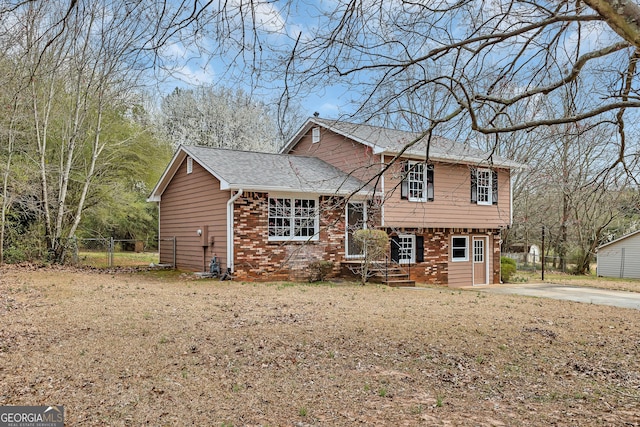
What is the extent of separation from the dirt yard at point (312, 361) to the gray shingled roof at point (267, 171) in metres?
4.36

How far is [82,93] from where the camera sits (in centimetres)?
1772

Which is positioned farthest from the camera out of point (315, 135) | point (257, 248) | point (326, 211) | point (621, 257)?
point (621, 257)

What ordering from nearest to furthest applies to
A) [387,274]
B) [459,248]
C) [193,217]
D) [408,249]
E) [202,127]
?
[387,274]
[193,217]
[408,249]
[459,248]
[202,127]

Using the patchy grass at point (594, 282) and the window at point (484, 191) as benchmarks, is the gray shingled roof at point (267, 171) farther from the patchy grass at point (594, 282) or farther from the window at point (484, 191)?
the patchy grass at point (594, 282)

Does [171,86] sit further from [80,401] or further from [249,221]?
[249,221]

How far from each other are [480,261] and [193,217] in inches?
434

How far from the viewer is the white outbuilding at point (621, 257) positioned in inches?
1017

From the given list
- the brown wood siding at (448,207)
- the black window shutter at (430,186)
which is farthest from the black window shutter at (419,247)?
the black window shutter at (430,186)

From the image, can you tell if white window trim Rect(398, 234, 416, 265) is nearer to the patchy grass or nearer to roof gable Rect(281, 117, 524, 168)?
roof gable Rect(281, 117, 524, 168)

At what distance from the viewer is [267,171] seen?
15266 mm

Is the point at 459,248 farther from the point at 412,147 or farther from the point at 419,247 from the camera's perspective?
the point at 412,147

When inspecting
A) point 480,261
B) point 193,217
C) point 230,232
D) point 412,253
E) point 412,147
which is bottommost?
point 480,261

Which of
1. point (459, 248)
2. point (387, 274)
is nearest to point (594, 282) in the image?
point (459, 248)

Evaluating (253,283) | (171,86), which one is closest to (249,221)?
(253,283)
